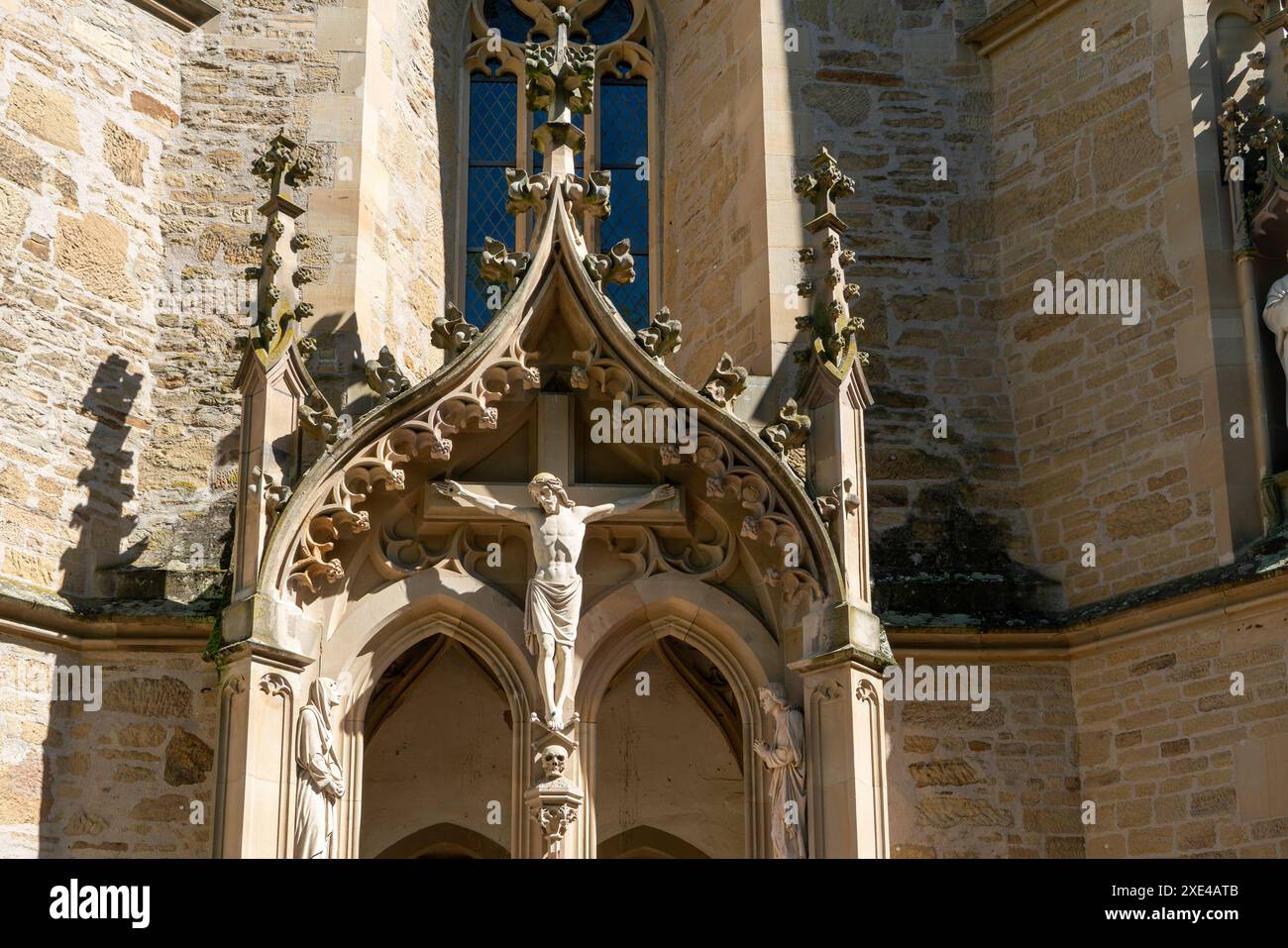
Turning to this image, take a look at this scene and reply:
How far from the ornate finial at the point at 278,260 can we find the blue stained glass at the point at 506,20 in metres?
3.94

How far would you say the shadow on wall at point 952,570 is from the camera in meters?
12.9

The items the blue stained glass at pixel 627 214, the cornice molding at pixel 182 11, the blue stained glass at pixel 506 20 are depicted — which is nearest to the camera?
the cornice molding at pixel 182 11

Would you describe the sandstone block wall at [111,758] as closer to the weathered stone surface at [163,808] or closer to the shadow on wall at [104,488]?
the weathered stone surface at [163,808]

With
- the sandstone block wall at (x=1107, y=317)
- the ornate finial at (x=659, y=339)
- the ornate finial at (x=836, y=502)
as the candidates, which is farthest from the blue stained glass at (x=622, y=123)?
the ornate finial at (x=836, y=502)

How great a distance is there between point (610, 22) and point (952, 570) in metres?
5.68

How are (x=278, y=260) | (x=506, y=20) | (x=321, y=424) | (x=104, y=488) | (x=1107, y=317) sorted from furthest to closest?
(x=506, y=20)
(x=1107, y=317)
(x=104, y=488)
(x=278, y=260)
(x=321, y=424)

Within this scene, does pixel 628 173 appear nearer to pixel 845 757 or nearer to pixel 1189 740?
pixel 845 757

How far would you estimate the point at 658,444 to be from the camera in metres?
11.7

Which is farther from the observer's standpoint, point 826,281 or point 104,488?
point 104,488

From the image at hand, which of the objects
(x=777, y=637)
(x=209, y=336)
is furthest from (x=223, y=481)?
(x=777, y=637)

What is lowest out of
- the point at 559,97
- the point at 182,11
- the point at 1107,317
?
the point at 1107,317

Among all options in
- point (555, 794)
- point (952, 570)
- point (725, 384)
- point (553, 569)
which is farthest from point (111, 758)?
point (952, 570)

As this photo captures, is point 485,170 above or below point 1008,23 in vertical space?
below

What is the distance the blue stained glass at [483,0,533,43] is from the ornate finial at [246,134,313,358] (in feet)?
12.9
